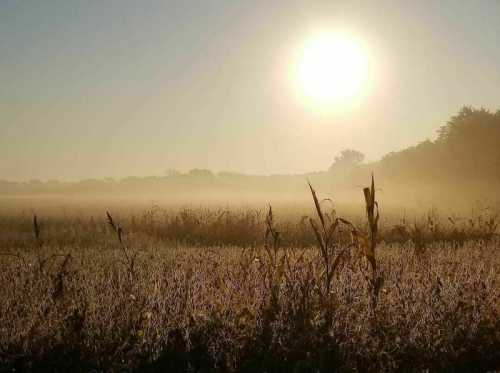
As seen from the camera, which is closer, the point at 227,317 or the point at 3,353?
the point at 3,353

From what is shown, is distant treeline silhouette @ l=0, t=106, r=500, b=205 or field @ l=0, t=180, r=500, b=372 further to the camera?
distant treeline silhouette @ l=0, t=106, r=500, b=205

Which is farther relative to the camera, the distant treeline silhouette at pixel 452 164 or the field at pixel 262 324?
the distant treeline silhouette at pixel 452 164

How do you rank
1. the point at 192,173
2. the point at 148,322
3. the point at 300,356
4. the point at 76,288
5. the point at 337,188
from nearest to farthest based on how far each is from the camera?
the point at 300,356, the point at 148,322, the point at 76,288, the point at 337,188, the point at 192,173

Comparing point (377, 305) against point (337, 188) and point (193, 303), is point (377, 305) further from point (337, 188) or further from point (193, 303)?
point (337, 188)

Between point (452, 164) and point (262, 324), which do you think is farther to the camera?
point (452, 164)

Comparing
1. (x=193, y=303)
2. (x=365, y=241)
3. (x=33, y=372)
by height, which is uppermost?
(x=365, y=241)

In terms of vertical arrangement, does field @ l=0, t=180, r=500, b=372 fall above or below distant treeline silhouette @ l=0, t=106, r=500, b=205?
→ below

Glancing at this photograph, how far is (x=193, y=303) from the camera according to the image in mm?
4809

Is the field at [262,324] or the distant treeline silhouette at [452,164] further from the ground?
the distant treeline silhouette at [452,164]

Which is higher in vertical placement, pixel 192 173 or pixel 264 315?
pixel 192 173

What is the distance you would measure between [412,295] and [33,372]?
3.59m

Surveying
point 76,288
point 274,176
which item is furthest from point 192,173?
point 76,288

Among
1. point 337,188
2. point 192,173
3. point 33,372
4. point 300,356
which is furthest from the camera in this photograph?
point 192,173

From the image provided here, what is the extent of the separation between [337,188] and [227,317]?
66508mm
